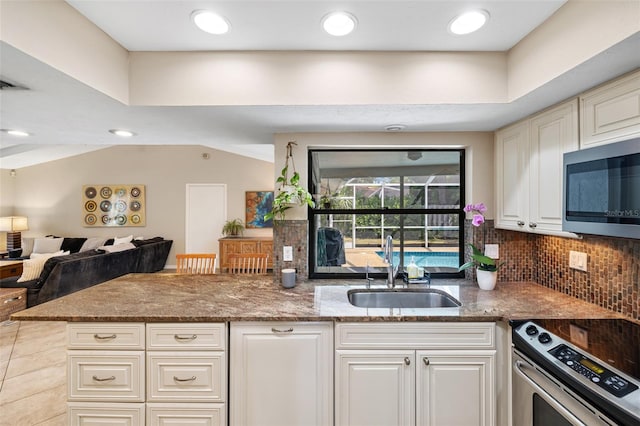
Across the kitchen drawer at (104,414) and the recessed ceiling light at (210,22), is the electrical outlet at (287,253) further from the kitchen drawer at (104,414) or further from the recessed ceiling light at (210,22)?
the recessed ceiling light at (210,22)

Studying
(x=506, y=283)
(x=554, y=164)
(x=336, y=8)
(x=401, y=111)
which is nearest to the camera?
(x=336, y=8)

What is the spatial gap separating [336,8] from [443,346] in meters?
1.76

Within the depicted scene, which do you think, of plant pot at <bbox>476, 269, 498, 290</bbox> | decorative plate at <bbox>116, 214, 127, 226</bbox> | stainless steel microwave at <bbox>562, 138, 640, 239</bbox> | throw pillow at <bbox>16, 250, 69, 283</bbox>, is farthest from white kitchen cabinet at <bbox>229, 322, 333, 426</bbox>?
decorative plate at <bbox>116, 214, 127, 226</bbox>

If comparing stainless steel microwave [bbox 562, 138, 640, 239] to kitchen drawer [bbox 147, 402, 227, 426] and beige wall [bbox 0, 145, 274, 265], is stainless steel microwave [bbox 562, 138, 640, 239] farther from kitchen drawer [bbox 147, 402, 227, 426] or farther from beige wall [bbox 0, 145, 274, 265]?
beige wall [bbox 0, 145, 274, 265]

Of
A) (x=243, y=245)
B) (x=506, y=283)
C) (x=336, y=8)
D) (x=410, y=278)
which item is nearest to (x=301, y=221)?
(x=410, y=278)

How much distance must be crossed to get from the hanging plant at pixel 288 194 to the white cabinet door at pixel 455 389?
126 centimetres

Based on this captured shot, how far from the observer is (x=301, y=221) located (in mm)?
2250

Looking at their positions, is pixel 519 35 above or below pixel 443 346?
above

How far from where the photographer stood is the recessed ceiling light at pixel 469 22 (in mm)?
1300

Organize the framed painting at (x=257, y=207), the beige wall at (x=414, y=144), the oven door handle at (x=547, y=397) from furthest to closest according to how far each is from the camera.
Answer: the framed painting at (x=257, y=207) < the beige wall at (x=414, y=144) < the oven door handle at (x=547, y=397)

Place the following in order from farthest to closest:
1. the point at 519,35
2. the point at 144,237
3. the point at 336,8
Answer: the point at 144,237, the point at 519,35, the point at 336,8

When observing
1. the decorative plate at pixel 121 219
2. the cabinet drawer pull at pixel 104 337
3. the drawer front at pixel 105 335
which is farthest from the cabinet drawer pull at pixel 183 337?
the decorative plate at pixel 121 219

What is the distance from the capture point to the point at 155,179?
6613 mm

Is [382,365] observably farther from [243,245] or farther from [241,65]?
[243,245]
